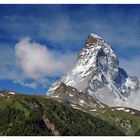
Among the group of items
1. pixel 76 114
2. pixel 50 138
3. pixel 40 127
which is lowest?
pixel 50 138

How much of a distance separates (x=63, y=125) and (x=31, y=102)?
19.7 m

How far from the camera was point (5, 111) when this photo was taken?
171250 mm

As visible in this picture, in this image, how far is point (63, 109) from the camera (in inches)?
7544

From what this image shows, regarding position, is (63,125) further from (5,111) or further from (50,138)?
(50,138)
